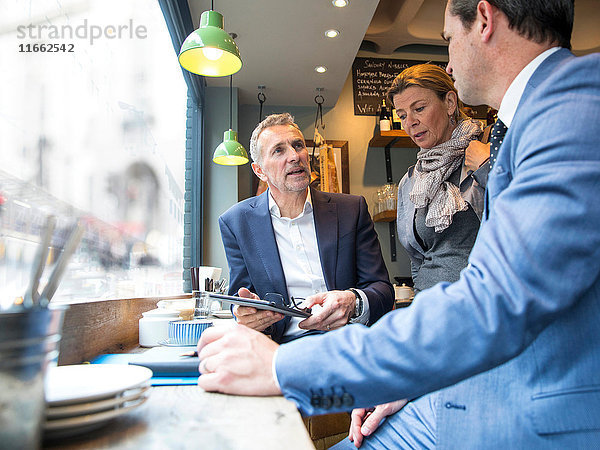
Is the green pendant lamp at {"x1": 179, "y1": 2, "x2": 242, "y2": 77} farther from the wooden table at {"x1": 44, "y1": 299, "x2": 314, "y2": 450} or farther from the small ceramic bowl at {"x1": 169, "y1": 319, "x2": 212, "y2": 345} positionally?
the wooden table at {"x1": 44, "y1": 299, "x2": 314, "y2": 450}

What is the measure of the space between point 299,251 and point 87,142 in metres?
1.07

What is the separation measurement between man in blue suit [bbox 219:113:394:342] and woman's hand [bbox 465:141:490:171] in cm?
61

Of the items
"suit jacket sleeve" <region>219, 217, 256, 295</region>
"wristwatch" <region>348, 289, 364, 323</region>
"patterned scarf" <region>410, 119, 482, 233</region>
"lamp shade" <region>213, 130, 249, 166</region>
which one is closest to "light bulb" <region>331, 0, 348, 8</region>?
"lamp shade" <region>213, 130, 249, 166</region>

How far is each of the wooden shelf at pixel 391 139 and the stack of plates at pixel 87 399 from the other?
4458mm

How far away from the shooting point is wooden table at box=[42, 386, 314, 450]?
0.52 meters

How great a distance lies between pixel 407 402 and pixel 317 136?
3.89m

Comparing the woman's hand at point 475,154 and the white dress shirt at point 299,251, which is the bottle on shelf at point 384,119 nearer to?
the white dress shirt at point 299,251

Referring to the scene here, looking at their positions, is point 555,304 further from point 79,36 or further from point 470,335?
point 79,36

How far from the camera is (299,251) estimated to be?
2217mm

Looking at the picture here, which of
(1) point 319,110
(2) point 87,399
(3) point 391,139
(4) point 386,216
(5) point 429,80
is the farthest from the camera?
(1) point 319,110

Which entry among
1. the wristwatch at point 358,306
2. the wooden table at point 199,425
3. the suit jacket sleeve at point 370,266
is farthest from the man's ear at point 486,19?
the suit jacket sleeve at point 370,266

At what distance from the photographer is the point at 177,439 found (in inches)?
21.0

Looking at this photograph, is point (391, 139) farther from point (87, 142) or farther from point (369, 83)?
point (87, 142)

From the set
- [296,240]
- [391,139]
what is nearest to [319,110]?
[391,139]
